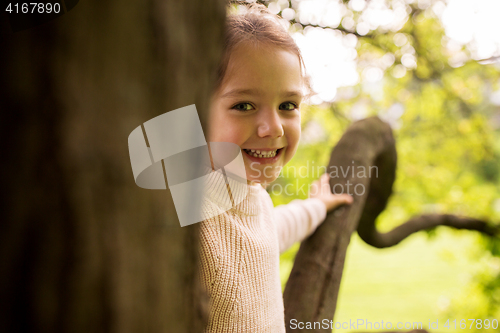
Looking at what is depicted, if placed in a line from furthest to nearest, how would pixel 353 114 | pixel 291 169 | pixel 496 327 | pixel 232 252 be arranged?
pixel 353 114, pixel 496 327, pixel 291 169, pixel 232 252

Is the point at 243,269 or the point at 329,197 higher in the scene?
the point at 329,197

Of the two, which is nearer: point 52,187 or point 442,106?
point 52,187

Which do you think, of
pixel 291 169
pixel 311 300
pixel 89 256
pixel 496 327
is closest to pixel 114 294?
pixel 89 256

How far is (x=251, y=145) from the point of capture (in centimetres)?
71

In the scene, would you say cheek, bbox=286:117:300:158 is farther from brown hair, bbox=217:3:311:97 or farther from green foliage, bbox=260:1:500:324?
green foliage, bbox=260:1:500:324

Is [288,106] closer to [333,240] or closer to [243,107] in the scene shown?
[243,107]

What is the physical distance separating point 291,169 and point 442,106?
1.27m

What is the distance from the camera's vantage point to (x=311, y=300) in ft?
2.80

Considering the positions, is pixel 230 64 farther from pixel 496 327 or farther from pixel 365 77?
pixel 496 327

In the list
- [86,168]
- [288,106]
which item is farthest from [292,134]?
[86,168]

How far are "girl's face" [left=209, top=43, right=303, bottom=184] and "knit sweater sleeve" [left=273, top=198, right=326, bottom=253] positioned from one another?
13.0 inches

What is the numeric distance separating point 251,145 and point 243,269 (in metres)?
0.25

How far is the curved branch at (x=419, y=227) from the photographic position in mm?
1536

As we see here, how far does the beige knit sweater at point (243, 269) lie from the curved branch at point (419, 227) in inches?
33.4
